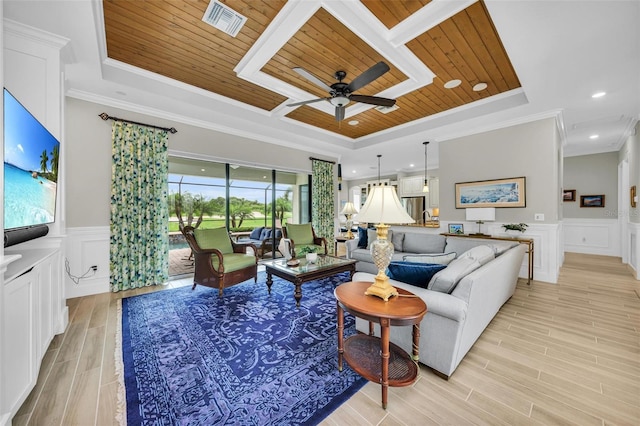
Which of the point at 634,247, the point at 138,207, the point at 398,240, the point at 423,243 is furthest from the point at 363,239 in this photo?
the point at 634,247

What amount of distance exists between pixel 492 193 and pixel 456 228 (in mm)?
897

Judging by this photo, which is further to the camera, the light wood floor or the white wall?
the white wall

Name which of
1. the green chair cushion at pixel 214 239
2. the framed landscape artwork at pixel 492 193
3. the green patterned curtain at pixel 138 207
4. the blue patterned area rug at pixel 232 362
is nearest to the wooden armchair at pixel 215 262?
the green chair cushion at pixel 214 239

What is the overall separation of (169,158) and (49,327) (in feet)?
9.82

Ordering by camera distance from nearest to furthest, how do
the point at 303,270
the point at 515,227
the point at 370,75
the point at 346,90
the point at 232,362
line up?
1. the point at 232,362
2. the point at 370,75
3. the point at 346,90
4. the point at 303,270
5. the point at 515,227

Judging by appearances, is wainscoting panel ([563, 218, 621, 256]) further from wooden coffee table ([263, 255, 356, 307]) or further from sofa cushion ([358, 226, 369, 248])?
wooden coffee table ([263, 255, 356, 307])

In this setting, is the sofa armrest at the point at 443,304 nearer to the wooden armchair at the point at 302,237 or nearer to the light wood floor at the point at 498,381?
the light wood floor at the point at 498,381

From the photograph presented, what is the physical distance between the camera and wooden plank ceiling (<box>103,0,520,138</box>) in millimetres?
2258

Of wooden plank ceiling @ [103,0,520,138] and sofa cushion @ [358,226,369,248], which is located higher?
wooden plank ceiling @ [103,0,520,138]

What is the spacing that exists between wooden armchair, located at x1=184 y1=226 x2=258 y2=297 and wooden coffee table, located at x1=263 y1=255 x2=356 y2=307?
0.40 m

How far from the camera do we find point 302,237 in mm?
4996

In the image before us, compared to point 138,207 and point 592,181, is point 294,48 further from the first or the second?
point 592,181

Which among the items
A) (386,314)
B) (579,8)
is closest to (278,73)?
(579,8)

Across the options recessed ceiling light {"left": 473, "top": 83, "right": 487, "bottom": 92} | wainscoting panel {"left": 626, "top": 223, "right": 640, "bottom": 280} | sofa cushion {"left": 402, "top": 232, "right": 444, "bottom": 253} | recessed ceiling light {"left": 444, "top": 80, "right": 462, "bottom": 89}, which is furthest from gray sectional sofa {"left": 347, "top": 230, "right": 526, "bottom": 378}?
wainscoting panel {"left": 626, "top": 223, "right": 640, "bottom": 280}
